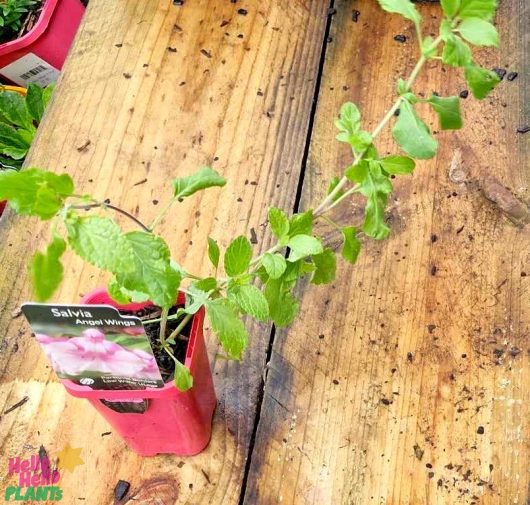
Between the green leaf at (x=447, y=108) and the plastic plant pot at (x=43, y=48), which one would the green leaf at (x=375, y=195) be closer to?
the green leaf at (x=447, y=108)

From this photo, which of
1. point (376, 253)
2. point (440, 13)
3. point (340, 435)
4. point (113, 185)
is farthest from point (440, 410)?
point (440, 13)

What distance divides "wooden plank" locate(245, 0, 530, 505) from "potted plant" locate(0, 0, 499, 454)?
16 cm

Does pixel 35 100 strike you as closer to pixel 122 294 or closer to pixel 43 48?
pixel 43 48

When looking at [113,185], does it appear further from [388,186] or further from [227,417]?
[388,186]

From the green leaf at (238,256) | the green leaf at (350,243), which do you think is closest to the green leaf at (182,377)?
the green leaf at (238,256)

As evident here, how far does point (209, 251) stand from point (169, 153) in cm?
49

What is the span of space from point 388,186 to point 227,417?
1.52 feet

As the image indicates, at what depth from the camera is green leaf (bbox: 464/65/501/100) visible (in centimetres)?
69

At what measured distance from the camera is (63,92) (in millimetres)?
1372

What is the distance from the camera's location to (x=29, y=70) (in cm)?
181

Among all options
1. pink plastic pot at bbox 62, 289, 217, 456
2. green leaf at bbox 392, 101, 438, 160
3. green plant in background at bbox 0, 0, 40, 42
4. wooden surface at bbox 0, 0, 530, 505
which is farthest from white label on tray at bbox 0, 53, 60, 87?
green leaf at bbox 392, 101, 438, 160

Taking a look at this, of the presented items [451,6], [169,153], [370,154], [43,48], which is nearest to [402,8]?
[451,6]

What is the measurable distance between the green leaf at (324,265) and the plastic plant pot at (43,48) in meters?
1.23

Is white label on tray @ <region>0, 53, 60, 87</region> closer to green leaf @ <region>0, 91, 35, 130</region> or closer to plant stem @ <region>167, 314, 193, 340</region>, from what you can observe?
green leaf @ <region>0, 91, 35, 130</region>
